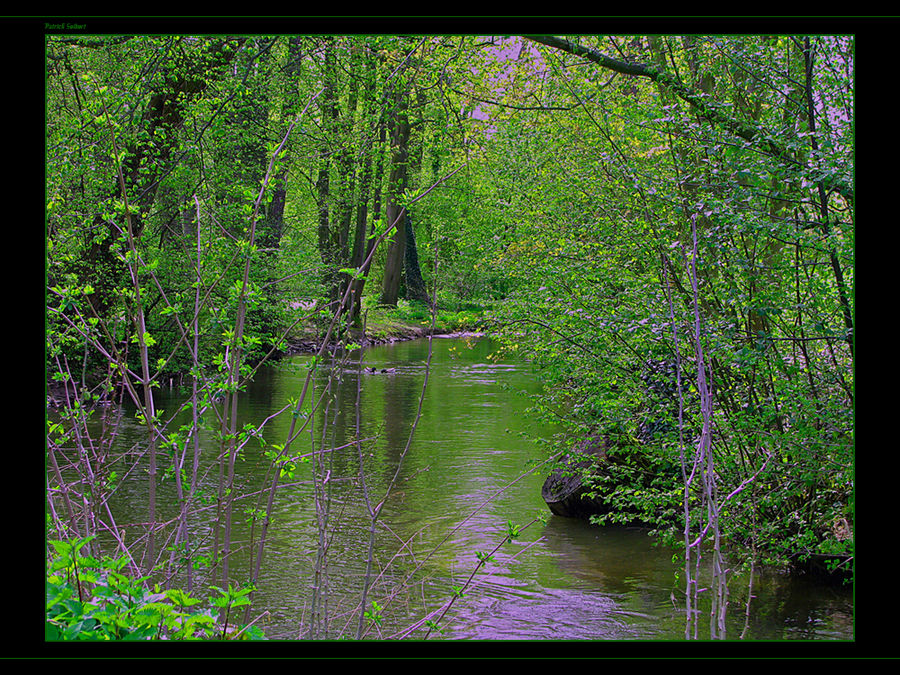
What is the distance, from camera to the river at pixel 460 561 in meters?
4.73

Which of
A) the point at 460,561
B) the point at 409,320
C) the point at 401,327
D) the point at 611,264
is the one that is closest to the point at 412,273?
the point at 409,320

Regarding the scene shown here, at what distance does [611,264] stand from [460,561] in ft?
8.62

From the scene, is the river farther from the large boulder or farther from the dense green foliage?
the dense green foliage

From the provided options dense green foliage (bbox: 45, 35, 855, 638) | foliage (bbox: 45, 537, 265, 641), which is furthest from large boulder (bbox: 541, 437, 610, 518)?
foliage (bbox: 45, 537, 265, 641)

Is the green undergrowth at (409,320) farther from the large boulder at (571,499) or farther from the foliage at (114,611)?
the foliage at (114,611)

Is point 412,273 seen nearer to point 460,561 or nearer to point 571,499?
point 571,499

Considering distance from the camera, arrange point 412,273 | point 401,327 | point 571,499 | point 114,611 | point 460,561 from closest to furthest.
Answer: point 114,611 < point 460,561 < point 571,499 < point 401,327 < point 412,273

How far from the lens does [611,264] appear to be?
5.88m

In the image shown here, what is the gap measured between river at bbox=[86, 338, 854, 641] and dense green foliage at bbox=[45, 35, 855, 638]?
0.45 meters

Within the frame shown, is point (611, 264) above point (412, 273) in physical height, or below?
below
